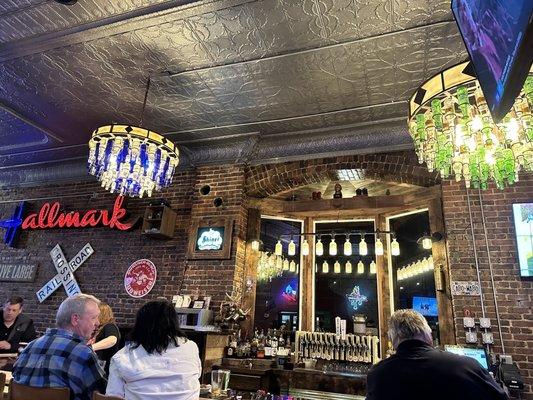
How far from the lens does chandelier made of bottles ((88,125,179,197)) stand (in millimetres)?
3811

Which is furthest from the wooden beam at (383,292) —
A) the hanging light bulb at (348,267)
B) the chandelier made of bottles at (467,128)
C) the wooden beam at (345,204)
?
the chandelier made of bottles at (467,128)

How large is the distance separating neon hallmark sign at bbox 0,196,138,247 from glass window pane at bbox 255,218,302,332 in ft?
7.31

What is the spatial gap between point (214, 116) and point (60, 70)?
192cm

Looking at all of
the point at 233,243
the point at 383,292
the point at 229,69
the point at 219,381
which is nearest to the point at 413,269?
the point at 383,292

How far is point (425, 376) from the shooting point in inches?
70.1

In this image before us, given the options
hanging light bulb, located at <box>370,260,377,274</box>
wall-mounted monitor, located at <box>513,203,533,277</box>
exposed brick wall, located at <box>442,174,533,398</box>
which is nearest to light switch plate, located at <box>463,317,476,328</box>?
exposed brick wall, located at <box>442,174,533,398</box>

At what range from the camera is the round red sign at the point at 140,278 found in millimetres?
5723

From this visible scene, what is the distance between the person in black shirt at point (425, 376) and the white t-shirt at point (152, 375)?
99 centimetres

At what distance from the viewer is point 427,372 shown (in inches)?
70.4

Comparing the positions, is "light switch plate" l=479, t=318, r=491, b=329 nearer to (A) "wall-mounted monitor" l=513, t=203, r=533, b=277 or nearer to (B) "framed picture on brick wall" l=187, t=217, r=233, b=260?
(A) "wall-mounted monitor" l=513, t=203, r=533, b=277

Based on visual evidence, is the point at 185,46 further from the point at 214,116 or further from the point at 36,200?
the point at 36,200

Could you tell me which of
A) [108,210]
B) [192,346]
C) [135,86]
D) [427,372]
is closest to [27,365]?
[192,346]

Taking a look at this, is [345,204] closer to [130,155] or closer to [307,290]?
[307,290]

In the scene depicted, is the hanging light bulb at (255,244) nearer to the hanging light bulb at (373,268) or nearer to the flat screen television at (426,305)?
the hanging light bulb at (373,268)
